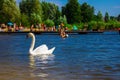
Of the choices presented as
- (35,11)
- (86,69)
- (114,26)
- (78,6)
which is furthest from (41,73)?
(78,6)

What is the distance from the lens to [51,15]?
167 metres

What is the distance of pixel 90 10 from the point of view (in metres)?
180

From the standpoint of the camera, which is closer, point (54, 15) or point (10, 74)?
point (10, 74)

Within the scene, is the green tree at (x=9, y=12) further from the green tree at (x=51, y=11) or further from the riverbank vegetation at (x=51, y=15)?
the green tree at (x=51, y=11)

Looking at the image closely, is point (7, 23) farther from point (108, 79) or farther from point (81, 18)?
point (108, 79)

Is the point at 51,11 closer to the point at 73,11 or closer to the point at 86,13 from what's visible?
the point at 73,11

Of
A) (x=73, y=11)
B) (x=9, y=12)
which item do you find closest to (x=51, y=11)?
(x=73, y=11)

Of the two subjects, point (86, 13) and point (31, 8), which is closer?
point (31, 8)

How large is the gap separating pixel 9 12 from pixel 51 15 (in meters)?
62.4

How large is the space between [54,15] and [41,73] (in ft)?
494

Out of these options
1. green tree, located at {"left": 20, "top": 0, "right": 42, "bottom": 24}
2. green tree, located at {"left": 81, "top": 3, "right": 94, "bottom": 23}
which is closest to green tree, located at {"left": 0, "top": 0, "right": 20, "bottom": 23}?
green tree, located at {"left": 20, "top": 0, "right": 42, "bottom": 24}

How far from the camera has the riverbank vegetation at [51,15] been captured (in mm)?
107500

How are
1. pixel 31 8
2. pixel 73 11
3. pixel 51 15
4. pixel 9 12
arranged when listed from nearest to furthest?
pixel 9 12
pixel 31 8
pixel 51 15
pixel 73 11

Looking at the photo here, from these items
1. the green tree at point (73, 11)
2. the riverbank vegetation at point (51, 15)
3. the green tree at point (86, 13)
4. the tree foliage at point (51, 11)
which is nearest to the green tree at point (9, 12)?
the riverbank vegetation at point (51, 15)
